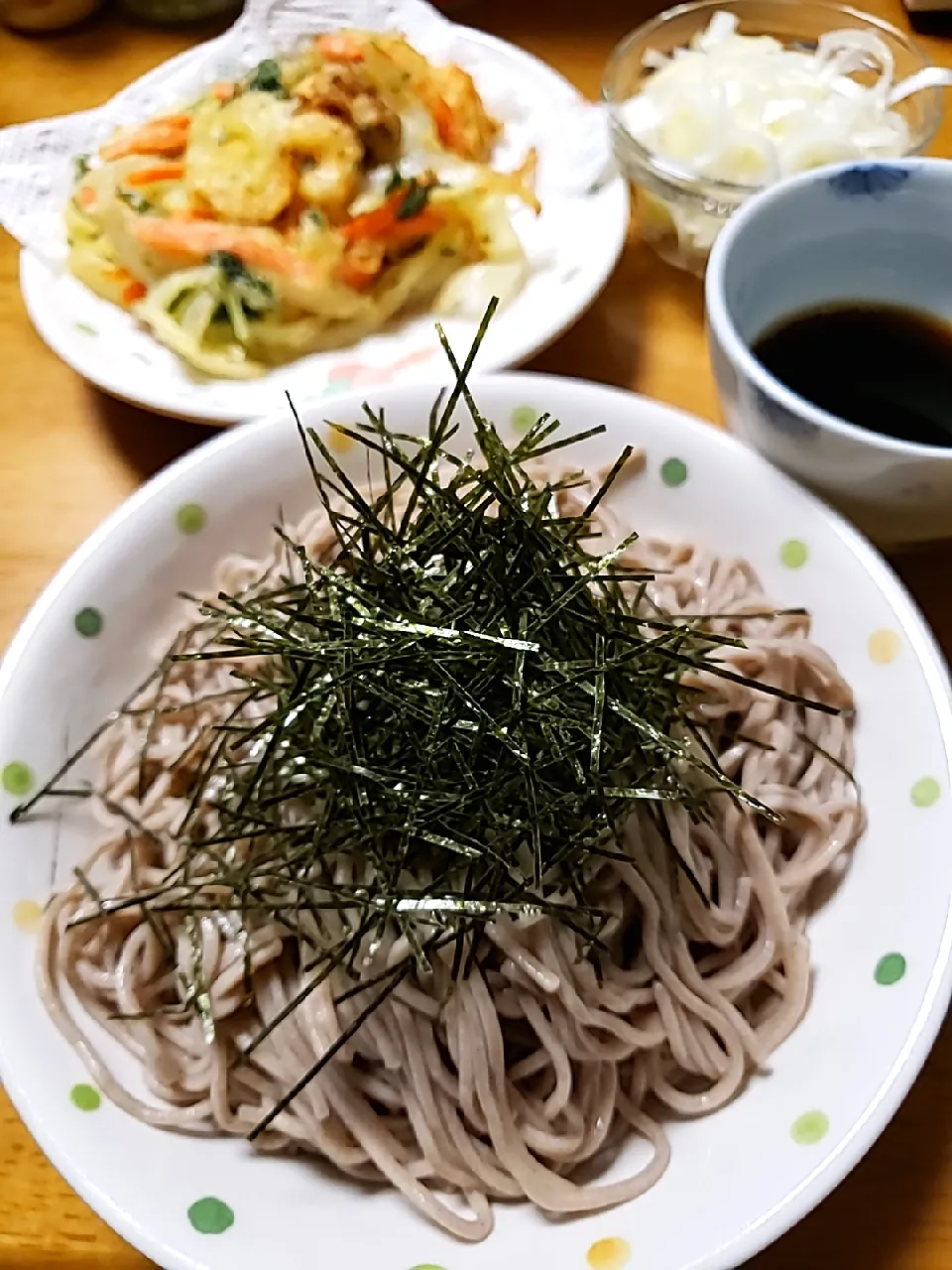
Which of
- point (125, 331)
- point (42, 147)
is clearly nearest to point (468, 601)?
point (125, 331)

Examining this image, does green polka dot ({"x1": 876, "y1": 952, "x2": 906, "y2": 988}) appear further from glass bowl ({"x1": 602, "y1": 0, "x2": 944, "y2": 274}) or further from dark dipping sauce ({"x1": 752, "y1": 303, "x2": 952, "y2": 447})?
glass bowl ({"x1": 602, "y1": 0, "x2": 944, "y2": 274})

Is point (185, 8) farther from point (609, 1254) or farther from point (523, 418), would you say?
point (609, 1254)

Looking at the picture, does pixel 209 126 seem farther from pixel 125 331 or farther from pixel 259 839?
pixel 259 839

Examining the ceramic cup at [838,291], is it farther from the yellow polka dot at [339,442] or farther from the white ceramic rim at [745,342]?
the yellow polka dot at [339,442]

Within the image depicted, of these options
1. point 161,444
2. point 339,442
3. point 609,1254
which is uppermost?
point 339,442

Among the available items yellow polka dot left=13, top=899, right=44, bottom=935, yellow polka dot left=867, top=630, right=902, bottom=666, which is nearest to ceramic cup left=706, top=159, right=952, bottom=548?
yellow polka dot left=867, top=630, right=902, bottom=666

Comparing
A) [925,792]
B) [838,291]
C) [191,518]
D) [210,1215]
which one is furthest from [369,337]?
[210,1215]

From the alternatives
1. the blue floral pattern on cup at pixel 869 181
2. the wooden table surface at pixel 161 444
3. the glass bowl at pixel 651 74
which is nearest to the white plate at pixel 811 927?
the wooden table surface at pixel 161 444
